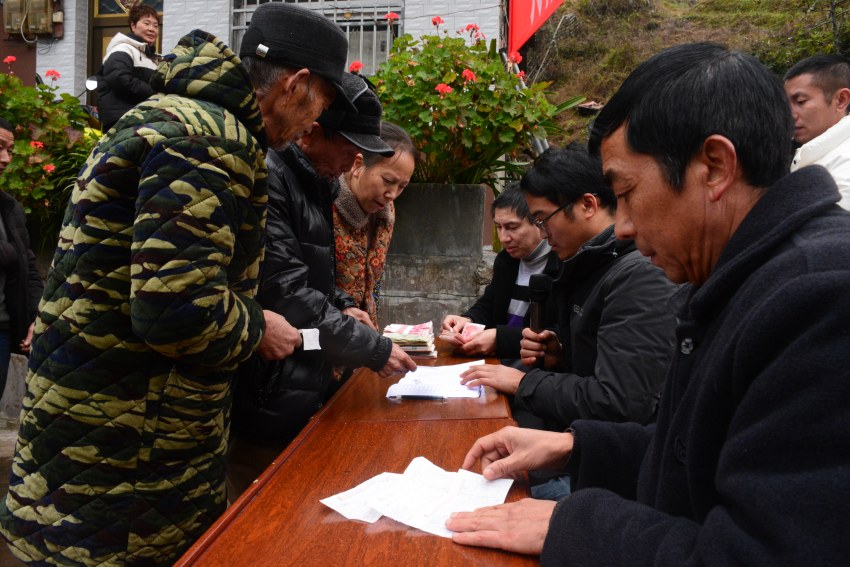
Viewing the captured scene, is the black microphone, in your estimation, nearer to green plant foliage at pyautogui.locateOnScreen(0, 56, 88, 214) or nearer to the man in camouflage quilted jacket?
the man in camouflage quilted jacket

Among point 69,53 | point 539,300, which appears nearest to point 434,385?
point 539,300

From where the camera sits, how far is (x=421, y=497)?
138 centimetres

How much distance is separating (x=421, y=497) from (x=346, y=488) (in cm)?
18

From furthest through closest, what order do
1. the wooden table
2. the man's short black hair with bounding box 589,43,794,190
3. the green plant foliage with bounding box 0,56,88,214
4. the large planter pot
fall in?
the green plant foliage with bounding box 0,56,88,214 → the large planter pot → the wooden table → the man's short black hair with bounding box 589,43,794,190

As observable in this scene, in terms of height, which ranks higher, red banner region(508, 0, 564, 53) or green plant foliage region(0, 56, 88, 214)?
red banner region(508, 0, 564, 53)

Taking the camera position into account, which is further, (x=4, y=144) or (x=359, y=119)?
(x=4, y=144)

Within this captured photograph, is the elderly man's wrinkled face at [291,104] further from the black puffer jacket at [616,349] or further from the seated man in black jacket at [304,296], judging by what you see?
the black puffer jacket at [616,349]

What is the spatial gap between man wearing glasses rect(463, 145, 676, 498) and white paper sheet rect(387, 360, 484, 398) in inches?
2.5

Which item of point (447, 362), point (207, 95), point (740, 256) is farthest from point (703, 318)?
point (447, 362)

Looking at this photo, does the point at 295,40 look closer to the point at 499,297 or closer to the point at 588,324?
the point at 588,324

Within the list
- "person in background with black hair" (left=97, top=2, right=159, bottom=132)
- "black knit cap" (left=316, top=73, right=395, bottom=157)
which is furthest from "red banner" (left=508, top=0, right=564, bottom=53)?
"black knit cap" (left=316, top=73, right=395, bottom=157)

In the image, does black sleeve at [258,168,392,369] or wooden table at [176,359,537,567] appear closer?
wooden table at [176,359,537,567]

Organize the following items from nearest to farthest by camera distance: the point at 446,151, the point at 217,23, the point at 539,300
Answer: the point at 539,300, the point at 446,151, the point at 217,23

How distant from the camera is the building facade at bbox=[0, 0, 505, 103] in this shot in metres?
6.86
